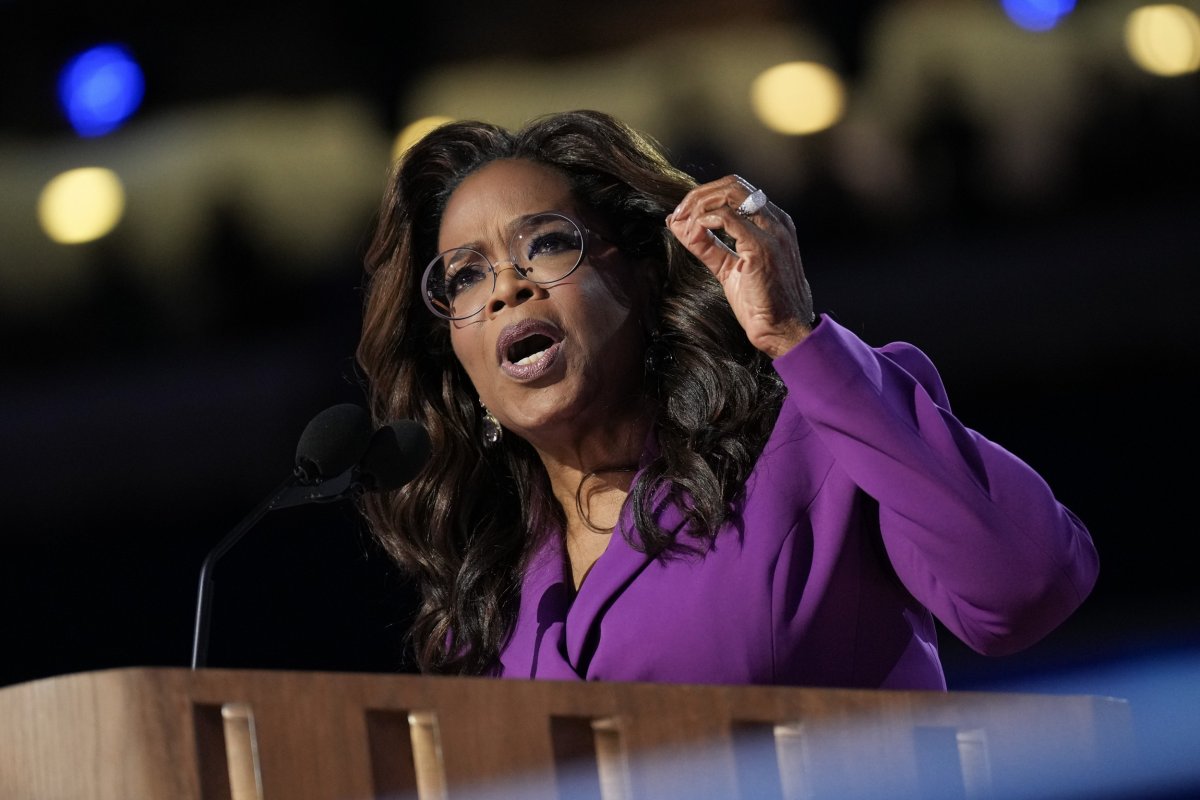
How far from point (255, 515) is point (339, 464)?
104 millimetres

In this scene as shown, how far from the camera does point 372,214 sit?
12.6ft

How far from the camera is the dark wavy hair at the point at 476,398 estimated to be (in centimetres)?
213

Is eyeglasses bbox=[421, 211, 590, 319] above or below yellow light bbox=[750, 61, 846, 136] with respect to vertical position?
below

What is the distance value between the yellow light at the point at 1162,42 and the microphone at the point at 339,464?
2796mm

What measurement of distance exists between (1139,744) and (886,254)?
2.96 meters

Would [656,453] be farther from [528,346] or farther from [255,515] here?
[255,515]

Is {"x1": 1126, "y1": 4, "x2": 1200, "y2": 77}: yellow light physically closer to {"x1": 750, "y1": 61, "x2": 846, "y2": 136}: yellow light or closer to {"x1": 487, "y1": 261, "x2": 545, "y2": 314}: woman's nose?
{"x1": 750, "y1": 61, "x2": 846, "y2": 136}: yellow light

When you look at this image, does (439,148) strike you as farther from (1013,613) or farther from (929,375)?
(1013,613)

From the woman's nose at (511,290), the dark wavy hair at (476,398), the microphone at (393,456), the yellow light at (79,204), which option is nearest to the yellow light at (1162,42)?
the dark wavy hair at (476,398)

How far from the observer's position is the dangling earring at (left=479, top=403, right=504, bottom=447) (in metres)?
2.44

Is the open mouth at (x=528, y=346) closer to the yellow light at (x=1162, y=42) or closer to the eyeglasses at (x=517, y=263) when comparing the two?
the eyeglasses at (x=517, y=263)

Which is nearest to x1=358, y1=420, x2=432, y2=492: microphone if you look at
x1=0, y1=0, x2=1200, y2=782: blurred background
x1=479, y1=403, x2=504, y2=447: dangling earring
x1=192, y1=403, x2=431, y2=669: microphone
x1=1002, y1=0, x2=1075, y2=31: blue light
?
x1=192, y1=403, x2=431, y2=669: microphone

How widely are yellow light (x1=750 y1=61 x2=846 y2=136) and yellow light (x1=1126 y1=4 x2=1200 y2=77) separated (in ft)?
2.28

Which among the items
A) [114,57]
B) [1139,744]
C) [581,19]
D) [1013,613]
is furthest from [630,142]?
[114,57]
